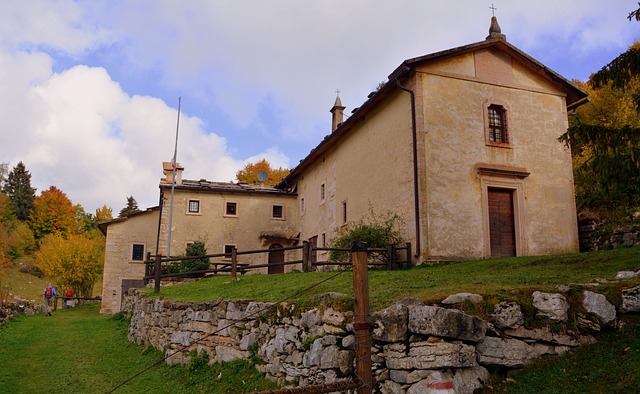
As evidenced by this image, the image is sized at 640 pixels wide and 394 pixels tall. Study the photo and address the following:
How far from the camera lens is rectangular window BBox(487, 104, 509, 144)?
56.6ft

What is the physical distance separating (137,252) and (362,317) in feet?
86.1

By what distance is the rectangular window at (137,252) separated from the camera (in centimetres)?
2995

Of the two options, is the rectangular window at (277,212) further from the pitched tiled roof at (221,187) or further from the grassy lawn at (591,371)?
the grassy lawn at (591,371)

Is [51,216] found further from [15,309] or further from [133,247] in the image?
[15,309]

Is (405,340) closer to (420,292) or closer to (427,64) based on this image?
(420,292)

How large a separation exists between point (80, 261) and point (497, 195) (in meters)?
31.9

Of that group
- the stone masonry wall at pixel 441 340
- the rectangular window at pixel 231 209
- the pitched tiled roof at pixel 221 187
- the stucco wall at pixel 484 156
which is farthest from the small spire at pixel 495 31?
the rectangular window at pixel 231 209

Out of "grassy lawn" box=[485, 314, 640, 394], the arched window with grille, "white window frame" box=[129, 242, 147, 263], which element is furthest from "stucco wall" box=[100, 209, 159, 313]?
"grassy lawn" box=[485, 314, 640, 394]

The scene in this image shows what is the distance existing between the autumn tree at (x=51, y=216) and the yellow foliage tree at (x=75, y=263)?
27271mm

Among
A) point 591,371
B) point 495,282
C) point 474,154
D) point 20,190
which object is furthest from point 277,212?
point 20,190

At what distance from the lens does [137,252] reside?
3012 centimetres

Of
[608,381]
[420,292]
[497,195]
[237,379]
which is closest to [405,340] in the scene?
[420,292]

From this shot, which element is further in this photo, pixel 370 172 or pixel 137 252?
pixel 137 252

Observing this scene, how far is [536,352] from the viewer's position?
266 inches
